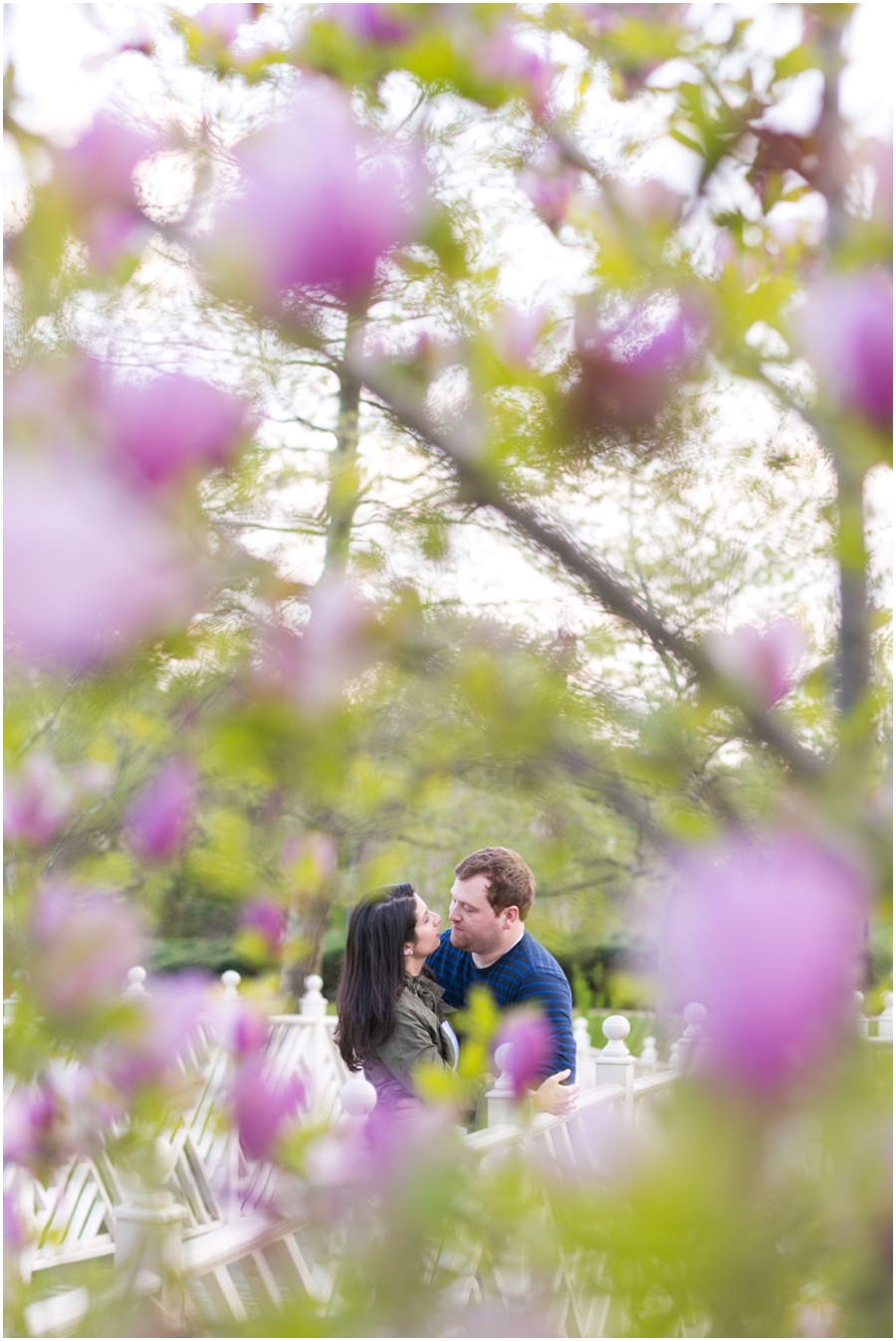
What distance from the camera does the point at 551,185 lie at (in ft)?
1.53

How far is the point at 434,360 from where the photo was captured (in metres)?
0.41

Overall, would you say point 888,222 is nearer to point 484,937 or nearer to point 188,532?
point 188,532

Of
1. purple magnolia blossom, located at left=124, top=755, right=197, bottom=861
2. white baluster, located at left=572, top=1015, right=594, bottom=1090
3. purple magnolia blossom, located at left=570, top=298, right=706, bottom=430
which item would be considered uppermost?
purple magnolia blossom, located at left=570, top=298, right=706, bottom=430

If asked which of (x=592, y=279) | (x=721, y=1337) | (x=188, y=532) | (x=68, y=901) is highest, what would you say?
(x=592, y=279)

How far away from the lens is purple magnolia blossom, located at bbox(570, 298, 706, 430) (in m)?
0.37

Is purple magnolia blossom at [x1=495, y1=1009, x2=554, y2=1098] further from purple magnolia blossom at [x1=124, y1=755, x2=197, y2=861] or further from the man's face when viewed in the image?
the man's face

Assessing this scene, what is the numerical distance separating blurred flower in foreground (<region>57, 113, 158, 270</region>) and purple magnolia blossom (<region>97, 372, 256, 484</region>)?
0.32 feet

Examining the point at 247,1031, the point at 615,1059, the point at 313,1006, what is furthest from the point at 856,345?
the point at 313,1006

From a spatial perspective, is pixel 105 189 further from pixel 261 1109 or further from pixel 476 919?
pixel 476 919

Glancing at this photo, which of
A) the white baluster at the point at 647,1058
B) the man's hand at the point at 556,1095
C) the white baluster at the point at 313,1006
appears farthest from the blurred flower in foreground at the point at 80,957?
the white baluster at the point at 313,1006

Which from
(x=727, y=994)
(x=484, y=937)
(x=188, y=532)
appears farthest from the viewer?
(x=484, y=937)

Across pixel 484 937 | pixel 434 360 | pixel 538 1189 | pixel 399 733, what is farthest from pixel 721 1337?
pixel 484 937

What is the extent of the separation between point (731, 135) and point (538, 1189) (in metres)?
0.37

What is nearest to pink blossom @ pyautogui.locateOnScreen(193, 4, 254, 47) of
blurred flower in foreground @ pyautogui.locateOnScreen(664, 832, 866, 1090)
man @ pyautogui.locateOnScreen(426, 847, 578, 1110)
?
blurred flower in foreground @ pyautogui.locateOnScreen(664, 832, 866, 1090)
